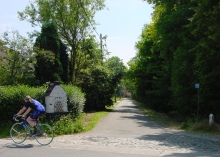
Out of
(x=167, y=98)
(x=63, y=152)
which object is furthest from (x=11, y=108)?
(x=167, y=98)

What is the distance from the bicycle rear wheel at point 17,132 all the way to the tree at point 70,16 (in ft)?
59.8

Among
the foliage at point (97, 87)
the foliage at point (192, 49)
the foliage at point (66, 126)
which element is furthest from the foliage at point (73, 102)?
the foliage at point (97, 87)

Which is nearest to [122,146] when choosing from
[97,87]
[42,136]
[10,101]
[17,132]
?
[42,136]

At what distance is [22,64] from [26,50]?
108 centimetres

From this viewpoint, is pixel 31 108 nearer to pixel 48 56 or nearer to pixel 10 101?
pixel 10 101

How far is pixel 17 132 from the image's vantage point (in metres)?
11.9

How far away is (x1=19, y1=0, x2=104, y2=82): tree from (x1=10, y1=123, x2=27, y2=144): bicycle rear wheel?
1824cm

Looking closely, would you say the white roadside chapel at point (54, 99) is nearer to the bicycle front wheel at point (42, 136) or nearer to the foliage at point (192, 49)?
the bicycle front wheel at point (42, 136)

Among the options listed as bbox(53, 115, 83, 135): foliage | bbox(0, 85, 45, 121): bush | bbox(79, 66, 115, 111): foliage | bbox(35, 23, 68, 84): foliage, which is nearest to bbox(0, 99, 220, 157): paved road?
bbox(53, 115, 83, 135): foliage

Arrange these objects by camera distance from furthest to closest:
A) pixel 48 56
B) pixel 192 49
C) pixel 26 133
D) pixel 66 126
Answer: pixel 48 56, pixel 192 49, pixel 66 126, pixel 26 133

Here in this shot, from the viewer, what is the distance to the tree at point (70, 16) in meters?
30.9

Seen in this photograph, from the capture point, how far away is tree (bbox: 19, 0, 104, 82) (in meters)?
30.9

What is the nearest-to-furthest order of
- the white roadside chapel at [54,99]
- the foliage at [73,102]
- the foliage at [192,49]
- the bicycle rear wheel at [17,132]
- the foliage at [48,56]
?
the bicycle rear wheel at [17,132] < the white roadside chapel at [54,99] < the foliage at [73,102] < the foliage at [192,49] < the foliage at [48,56]

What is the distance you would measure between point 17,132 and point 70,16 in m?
21.0
